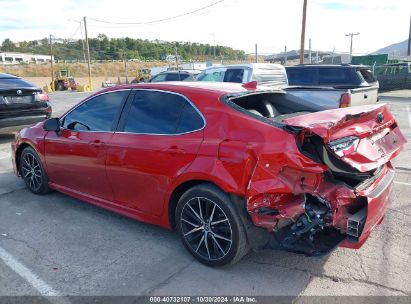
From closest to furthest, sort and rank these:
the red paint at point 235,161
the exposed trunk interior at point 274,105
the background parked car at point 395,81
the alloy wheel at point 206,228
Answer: the red paint at point 235,161 → the alloy wheel at point 206,228 → the exposed trunk interior at point 274,105 → the background parked car at point 395,81

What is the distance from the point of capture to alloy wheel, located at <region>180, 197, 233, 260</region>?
130 inches

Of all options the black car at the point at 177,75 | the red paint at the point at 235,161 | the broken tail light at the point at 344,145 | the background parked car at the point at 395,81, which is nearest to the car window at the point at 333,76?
the black car at the point at 177,75

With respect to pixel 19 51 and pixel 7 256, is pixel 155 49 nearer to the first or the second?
pixel 19 51

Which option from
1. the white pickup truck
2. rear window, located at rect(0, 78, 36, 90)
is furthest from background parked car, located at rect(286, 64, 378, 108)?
rear window, located at rect(0, 78, 36, 90)

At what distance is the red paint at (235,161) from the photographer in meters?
2.97

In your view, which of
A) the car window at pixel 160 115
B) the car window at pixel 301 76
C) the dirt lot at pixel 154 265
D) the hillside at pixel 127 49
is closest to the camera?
the dirt lot at pixel 154 265

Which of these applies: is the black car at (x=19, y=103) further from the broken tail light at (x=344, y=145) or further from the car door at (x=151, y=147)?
the broken tail light at (x=344, y=145)

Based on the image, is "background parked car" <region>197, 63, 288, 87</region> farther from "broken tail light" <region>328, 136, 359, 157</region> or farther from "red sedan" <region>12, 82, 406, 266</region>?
"broken tail light" <region>328, 136, 359, 157</region>

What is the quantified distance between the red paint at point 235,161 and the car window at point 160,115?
0.27 feet

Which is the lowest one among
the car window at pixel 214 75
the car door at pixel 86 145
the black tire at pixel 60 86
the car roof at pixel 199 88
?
the black tire at pixel 60 86

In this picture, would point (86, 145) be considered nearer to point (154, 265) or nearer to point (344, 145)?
point (154, 265)

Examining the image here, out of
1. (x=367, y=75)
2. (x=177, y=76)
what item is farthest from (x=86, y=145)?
(x=177, y=76)

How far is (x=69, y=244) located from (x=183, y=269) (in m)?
1.32

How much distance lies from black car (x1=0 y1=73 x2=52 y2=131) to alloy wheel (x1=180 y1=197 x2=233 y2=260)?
6.60 metres
